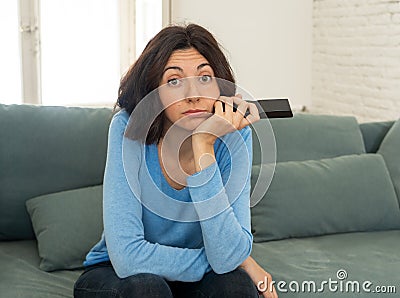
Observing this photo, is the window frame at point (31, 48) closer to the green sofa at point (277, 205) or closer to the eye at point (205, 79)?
the green sofa at point (277, 205)

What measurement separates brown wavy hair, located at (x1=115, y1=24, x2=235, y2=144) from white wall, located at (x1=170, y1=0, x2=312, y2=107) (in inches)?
104

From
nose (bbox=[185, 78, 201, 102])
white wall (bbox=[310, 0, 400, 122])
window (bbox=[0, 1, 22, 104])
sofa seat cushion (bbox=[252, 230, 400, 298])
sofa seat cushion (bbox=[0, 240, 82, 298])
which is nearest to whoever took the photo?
nose (bbox=[185, 78, 201, 102])

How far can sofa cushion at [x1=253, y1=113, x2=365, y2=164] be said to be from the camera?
2.52 metres

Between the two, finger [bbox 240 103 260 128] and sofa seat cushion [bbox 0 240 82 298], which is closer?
finger [bbox 240 103 260 128]

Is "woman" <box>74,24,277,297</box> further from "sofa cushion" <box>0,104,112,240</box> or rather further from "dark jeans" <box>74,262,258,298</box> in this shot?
"sofa cushion" <box>0,104,112,240</box>

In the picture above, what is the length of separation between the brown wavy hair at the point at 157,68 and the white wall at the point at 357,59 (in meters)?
2.36

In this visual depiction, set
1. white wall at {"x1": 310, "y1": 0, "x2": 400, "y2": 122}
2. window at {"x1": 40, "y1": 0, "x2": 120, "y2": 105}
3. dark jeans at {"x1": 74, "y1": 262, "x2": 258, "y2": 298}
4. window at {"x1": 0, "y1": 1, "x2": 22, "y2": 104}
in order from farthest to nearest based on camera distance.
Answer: window at {"x1": 40, "y1": 0, "x2": 120, "y2": 105}, window at {"x1": 0, "y1": 1, "x2": 22, "y2": 104}, white wall at {"x1": 310, "y1": 0, "x2": 400, "y2": 122}, dark jeans at {"x1": 74, "y1": 262, "x2": 258, "y2": 298}

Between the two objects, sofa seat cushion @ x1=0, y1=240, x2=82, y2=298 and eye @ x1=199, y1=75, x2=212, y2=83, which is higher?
eye @ x1=199, y1=75, x2=212, y2=83

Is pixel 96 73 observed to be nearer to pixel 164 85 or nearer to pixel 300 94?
pixel 300 94

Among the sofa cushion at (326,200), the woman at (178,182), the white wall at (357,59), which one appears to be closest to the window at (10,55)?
the white wall at (357,59)

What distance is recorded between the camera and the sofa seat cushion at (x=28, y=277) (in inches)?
72.7

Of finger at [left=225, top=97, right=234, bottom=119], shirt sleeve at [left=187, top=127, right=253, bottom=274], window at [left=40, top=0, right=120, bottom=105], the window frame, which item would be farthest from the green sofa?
window at [left=40, top=0, right=120, bottom=105]

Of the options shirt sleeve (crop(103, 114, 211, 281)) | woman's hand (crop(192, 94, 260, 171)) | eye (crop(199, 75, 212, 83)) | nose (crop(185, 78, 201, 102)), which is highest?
eye (crop(199, 75, 212, 83))

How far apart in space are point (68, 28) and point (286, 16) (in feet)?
4.63
